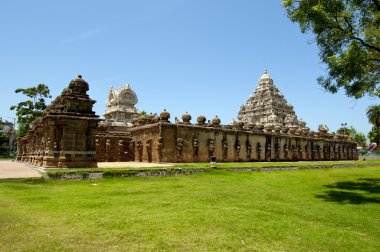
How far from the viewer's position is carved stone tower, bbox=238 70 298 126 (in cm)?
5643

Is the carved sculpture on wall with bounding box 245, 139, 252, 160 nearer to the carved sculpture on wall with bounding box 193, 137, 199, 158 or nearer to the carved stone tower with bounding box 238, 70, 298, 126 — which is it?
the carved sculpture on wall with bounding box 193, 137, 199, 158

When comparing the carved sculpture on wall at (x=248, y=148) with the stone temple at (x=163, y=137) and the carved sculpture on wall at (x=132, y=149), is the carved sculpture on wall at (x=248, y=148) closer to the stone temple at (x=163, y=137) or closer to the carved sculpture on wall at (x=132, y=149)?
the stone temple at (x=163, y=137)

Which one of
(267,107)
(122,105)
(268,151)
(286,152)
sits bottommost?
(286,152)

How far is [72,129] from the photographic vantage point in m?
18.5

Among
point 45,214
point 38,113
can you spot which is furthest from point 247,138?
point 38,113

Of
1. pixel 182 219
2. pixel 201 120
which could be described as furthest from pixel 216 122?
pixel 182 219

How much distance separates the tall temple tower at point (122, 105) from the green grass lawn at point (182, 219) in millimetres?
47281

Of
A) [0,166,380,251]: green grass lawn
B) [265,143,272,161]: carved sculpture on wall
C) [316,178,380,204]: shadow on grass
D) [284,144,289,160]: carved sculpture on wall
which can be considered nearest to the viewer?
[0,166,380,251]: green grass lawn

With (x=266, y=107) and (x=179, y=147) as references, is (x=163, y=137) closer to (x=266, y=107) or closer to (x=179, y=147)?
(x=179, y=147)

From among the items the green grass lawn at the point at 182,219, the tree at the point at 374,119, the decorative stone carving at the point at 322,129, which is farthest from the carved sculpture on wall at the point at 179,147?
the tree at the point at 374,119

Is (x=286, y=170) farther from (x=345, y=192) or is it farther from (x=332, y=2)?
(x=332, y=2)

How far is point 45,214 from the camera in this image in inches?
327

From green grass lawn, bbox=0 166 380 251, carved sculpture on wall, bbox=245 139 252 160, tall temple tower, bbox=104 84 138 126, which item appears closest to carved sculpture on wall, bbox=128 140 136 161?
carved sculpture on wall, bbox=245 139 252 160

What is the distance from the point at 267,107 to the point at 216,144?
98.2ft
